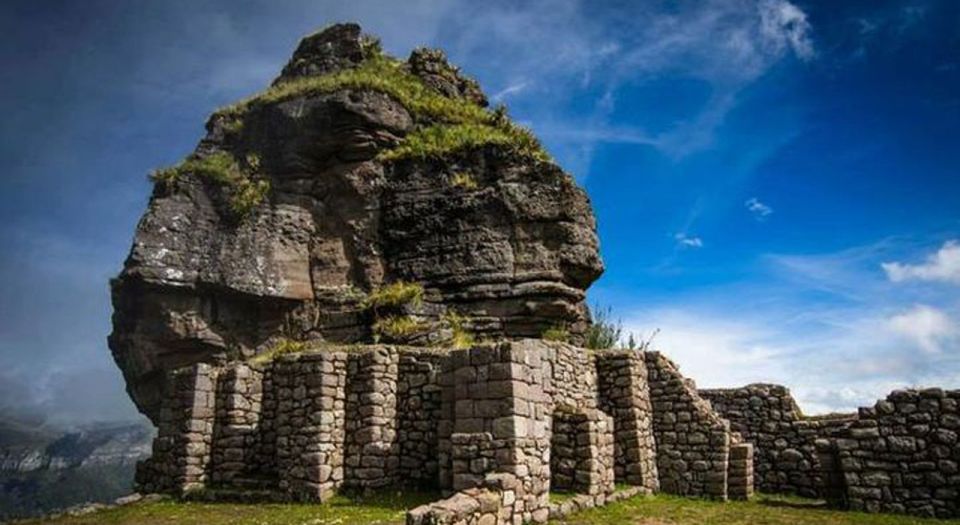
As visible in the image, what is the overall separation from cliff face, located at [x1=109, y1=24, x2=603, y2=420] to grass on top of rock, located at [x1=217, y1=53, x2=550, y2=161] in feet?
0.40

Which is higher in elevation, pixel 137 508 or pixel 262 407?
pixel 262 407

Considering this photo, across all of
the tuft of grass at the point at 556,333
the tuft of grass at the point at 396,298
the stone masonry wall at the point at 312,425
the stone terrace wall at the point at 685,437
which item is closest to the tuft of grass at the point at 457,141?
the tuft of grass at the point at 396,298

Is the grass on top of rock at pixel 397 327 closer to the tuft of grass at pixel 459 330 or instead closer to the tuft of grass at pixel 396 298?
the tuft of grass at pixel 396 298

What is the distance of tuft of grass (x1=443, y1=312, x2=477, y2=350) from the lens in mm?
18516

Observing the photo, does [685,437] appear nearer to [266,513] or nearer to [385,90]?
[266,513]

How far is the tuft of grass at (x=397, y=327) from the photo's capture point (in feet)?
62.5

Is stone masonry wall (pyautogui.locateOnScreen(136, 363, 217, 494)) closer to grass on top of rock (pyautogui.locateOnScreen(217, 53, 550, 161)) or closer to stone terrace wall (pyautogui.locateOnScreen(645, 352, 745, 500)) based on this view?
stone terrace wall (pyautogui.locateOnScreen(645, 352, 745, 500))

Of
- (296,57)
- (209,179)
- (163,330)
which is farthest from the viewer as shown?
(296,57)

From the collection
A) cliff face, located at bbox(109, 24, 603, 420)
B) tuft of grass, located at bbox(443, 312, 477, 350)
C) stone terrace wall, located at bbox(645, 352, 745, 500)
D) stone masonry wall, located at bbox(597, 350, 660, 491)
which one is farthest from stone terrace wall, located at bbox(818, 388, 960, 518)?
tuft of grass, located at bbox(443, 312, 477, 350)

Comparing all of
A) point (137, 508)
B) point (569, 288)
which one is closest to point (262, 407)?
point (137, 508)

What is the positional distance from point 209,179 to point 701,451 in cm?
2013

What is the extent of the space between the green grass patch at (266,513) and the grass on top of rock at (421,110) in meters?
14.2

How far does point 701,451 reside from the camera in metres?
16.2

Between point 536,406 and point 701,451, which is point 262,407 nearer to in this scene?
point 536,406
